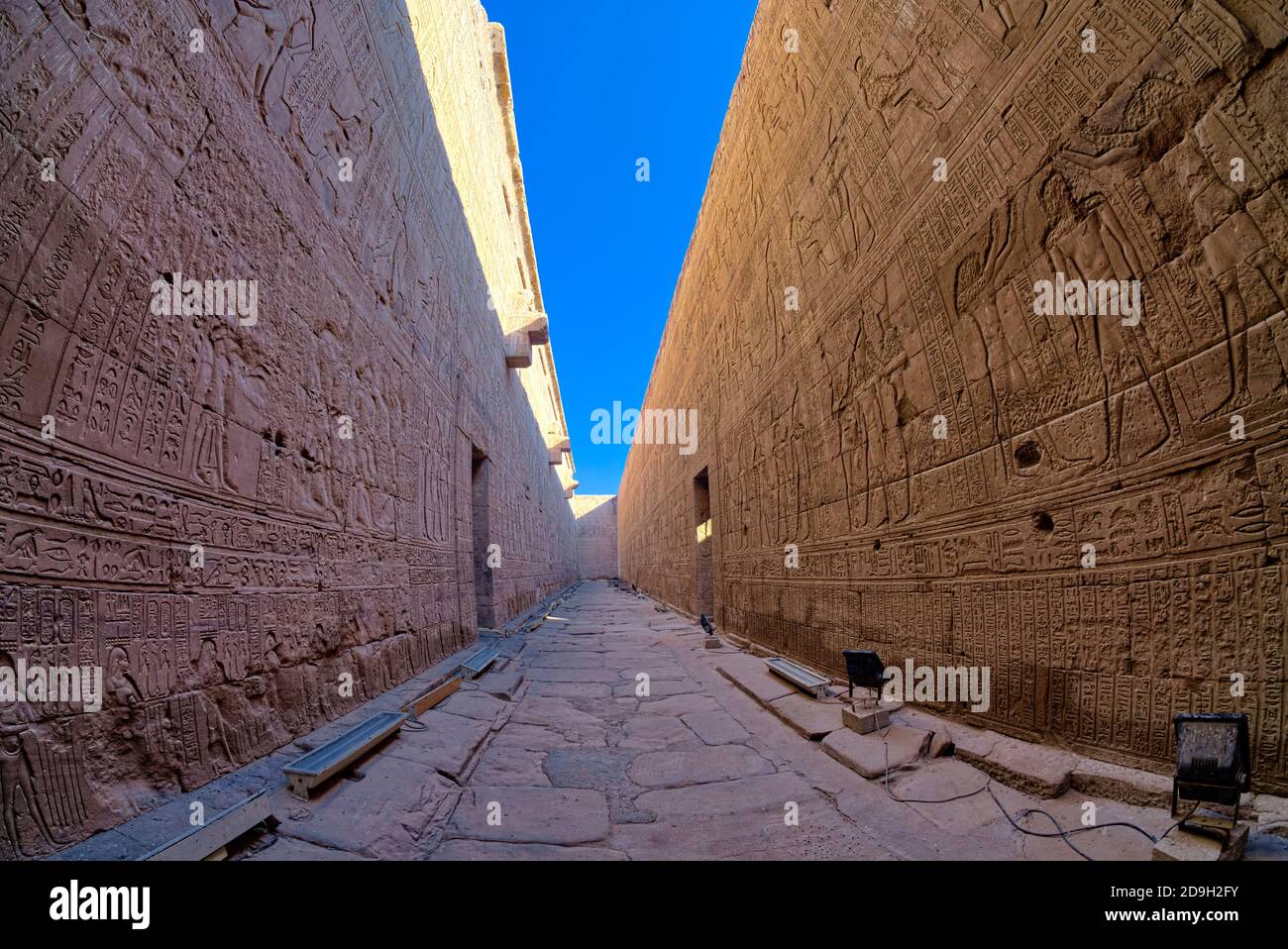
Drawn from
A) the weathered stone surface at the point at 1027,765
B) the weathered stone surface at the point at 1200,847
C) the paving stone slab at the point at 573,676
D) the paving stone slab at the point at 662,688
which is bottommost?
the paving stone slab at the point at 573,676

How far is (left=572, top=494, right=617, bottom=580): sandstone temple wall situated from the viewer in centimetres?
4091

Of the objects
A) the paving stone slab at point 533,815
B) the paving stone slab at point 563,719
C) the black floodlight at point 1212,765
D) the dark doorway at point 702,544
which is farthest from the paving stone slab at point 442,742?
the dark doorway at point 702,544

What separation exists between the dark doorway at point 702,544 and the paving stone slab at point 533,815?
7213mm

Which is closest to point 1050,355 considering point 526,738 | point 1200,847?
point 1200,847

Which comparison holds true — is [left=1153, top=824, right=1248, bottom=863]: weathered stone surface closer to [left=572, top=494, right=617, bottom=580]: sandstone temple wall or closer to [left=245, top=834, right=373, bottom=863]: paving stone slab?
[left=245, top=834, right=373, bottom=863]: paving stone slab

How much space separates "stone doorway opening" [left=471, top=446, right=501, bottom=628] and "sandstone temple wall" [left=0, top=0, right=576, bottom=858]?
139 inches

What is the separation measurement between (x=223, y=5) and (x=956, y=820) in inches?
189

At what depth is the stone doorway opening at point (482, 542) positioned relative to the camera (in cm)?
873

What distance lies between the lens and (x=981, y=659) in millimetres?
3111

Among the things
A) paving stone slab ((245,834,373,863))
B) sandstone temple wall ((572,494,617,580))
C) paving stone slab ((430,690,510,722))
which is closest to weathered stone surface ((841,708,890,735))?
paving stone slab ((430,690,510,722))

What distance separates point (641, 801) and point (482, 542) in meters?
6.94

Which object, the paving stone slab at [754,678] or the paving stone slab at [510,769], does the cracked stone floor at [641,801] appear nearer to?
the paving stone slab at [510,769]

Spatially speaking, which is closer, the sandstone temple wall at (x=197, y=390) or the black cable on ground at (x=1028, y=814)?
the sandstone temple wall at (x=197, y=390)

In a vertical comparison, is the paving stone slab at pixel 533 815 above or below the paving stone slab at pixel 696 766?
above
